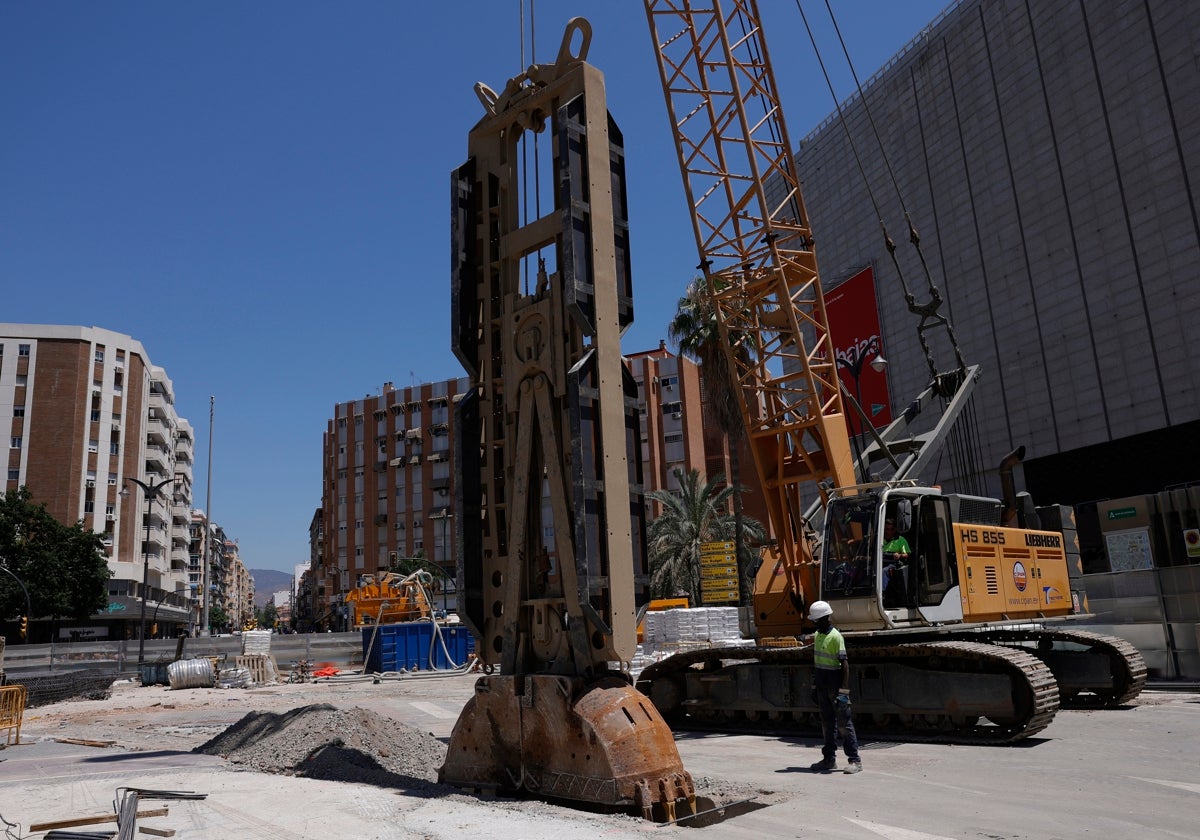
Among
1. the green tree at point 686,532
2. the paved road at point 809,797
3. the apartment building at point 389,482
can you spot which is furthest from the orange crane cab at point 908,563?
the apartment building at point 389,482

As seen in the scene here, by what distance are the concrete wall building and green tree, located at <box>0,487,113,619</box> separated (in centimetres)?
5215

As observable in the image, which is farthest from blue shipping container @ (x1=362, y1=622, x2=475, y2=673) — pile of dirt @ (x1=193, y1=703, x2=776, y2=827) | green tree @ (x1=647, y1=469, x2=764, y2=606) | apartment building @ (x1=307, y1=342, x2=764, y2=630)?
apartment building @ (x1=307, y1=342, x2=764, y2=630)

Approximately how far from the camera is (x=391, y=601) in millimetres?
39469

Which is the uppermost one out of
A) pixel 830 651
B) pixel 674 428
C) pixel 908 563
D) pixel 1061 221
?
pixel 674 428

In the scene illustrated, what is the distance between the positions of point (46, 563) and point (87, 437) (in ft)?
66.5

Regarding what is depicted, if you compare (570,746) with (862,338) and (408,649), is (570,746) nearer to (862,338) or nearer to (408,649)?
(408,649)

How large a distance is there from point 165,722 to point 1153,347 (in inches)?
1235

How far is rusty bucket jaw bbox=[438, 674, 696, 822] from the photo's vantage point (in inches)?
253

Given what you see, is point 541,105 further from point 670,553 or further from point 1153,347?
point 670,553

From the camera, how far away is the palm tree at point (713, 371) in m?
31.8

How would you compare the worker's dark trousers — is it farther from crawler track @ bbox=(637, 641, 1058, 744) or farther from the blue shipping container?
the blue shipping container

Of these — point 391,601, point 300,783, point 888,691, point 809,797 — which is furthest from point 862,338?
point 300,783

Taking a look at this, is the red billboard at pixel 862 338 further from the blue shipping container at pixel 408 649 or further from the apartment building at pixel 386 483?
the apartment building at pixel 386 483

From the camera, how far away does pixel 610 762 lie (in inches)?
252
